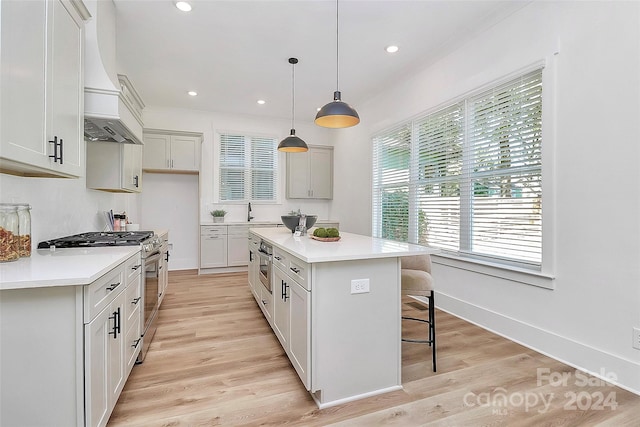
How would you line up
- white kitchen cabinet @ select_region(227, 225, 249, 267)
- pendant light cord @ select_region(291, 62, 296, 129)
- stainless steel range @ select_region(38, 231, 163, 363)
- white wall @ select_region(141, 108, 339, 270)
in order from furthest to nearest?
1. white wall @ select_region(141, 108, 339, 270)
2. white kitchen cabinet @ select_region(227, 225, 249, 267)
3. pendant light cord @ select_region(291, 62, 296, 129)
4. stainless steel range @ select_region(38, 231, 163, 363)

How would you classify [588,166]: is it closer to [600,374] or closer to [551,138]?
[551,138]

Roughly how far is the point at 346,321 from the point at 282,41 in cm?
306

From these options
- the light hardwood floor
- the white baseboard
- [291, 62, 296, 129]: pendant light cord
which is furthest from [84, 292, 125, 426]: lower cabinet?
[291, 62, 296, 129]: pendant light cord

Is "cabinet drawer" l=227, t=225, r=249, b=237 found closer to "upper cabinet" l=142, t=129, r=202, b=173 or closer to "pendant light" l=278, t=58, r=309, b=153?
"upper cabinet" l=142, t=129, r=202, b=173

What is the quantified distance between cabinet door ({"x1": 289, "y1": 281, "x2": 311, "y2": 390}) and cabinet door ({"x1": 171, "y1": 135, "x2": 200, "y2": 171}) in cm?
422

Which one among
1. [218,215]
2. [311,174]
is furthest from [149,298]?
[311,174]

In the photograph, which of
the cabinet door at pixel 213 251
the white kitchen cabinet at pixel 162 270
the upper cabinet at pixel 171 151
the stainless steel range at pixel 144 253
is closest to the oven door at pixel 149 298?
the stainless steel range at pixel 144 253

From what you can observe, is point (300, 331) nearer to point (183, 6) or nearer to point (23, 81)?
point (23, 81)

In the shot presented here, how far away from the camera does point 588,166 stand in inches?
87.2

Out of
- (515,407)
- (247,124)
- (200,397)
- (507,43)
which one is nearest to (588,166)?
(507,43)

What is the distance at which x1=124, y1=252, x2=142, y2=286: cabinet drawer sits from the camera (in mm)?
1931

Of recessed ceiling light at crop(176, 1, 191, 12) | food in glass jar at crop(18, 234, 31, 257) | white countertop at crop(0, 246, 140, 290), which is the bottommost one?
white countertop at crop(0, 246, 140, 290)

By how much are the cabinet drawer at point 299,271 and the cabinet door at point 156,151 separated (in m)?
4.23

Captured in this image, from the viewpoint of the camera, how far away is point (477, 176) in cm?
314
